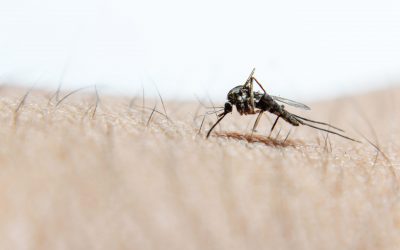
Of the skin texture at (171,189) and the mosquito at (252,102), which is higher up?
the mosquito at (252,102)

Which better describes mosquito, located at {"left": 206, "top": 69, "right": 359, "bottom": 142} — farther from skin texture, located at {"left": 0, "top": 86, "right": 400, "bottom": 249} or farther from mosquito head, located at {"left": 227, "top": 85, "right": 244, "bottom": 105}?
skin texture, located at {"left": 0, "top": 86, "right": 400, "bottom": 249}

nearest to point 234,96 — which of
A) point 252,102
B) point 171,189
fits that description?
point 252,102

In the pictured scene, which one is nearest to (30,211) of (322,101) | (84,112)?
(84,112)

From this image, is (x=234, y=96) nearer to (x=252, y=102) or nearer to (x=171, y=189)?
(x=252, y=102)

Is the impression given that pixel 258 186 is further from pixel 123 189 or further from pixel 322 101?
pixel 322 101

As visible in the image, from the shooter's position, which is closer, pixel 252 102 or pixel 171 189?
pixel 171 189

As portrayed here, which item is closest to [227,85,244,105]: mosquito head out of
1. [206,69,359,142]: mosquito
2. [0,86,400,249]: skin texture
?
[206,69,359,142]: mosquito

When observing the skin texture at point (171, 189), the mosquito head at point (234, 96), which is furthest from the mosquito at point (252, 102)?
the skin texture at point (171, 189)

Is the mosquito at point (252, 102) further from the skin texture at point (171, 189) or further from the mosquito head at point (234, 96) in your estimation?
the skin texture at point (171, 189)

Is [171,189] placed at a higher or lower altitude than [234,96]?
lower
